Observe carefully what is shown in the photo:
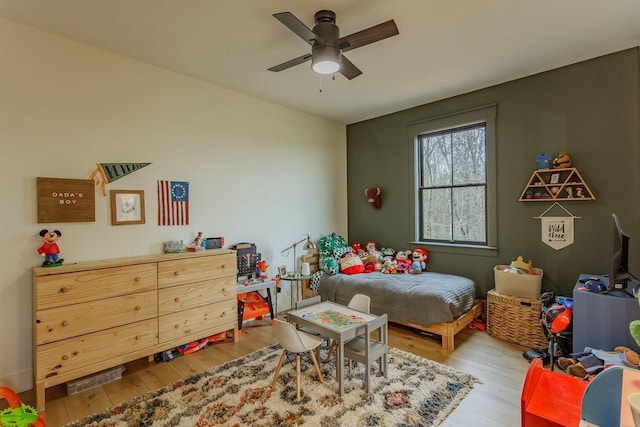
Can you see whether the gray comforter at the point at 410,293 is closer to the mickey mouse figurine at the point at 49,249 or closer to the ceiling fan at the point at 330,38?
the ceiling fan at the point at 330,38

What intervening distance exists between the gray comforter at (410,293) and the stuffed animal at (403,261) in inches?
6.9

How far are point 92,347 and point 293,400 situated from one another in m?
1.63

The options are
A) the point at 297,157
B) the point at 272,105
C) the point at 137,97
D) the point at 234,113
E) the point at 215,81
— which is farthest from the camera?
the point at 297,157

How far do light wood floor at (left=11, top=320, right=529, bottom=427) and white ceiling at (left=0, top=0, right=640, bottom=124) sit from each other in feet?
9.36

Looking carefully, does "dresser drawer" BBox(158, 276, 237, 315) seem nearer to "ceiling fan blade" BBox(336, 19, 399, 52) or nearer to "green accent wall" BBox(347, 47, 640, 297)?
"ceiling fan blade" BBox(336, 19, 399, 52)

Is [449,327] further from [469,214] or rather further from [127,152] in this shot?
[127,152]

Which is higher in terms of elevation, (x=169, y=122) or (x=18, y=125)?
(x=169, y=122)

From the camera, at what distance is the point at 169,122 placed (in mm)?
3232

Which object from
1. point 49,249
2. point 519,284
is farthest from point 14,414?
point 519,284

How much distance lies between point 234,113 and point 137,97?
1075mm

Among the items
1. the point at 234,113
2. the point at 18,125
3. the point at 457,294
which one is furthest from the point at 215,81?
the point at 457,294

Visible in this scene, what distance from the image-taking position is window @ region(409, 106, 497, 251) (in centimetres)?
377

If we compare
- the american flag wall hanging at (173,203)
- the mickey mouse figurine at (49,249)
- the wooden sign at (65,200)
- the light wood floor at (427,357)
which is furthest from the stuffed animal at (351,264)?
the mickey mouse figurine at (49,249)

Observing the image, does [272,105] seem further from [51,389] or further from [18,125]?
Answer: [51,389]
